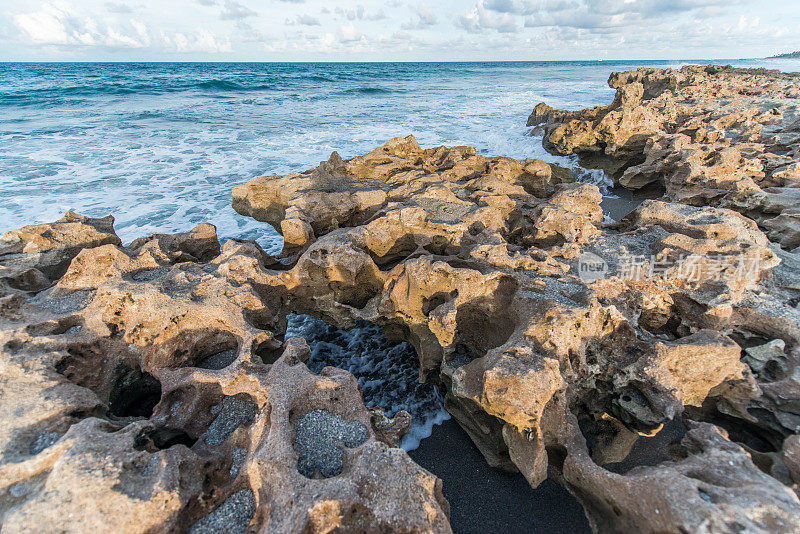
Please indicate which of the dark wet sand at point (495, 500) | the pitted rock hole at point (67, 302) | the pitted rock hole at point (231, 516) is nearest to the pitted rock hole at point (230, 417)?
the pitted rock hole at point (231, 516)

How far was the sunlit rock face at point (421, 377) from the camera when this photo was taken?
2127 millimetres

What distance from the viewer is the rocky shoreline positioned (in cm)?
213

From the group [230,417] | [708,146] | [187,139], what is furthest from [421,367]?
[187,139]

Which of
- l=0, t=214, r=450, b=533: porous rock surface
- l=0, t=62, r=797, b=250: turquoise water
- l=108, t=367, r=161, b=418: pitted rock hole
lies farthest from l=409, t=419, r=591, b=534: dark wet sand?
l=0, t=62, r=797, b=250: turquoise water

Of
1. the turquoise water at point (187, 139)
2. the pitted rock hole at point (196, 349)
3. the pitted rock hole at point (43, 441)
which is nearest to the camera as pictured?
the pitted rock hole at point (43, 441)

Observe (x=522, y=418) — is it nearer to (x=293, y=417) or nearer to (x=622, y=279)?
(x=293, y=417)

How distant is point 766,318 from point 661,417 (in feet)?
5.11

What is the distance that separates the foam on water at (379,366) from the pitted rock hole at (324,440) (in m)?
1.26

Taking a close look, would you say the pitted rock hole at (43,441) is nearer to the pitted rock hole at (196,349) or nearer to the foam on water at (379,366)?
the pitted rock hole at (196,349)

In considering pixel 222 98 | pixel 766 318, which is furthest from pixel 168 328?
pixel 222 98

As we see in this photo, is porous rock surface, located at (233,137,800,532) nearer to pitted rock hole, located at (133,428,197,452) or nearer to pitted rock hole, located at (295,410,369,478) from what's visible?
pitted rock hole, located at (295,410,369,478)

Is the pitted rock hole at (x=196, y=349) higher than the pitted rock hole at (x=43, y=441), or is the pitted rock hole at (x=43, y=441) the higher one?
the pitted rock hole at (x=43, y=441)

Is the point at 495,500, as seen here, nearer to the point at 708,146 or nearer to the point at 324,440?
the point at 324,440

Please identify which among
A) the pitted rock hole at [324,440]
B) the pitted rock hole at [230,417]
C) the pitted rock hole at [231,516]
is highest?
the pitted rock hole at [324,440]
